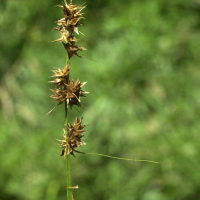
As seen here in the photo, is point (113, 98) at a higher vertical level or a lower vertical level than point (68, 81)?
higher

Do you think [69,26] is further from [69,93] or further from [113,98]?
[113,98]

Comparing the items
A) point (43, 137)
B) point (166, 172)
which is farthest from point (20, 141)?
point (166, 172)

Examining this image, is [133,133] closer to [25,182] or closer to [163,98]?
[163,98]

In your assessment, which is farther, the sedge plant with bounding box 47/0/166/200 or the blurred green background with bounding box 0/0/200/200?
the blurred green background with bounding box 0/0/200/200

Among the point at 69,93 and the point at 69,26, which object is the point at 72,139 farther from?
the point at 69,26

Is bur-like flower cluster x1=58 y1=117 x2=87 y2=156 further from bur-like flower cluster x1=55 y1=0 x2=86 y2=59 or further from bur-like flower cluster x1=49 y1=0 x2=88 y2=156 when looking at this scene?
bur-like flower cluster x1=55 y1=0 x2=86 y2=59

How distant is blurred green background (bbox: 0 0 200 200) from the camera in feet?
7.98

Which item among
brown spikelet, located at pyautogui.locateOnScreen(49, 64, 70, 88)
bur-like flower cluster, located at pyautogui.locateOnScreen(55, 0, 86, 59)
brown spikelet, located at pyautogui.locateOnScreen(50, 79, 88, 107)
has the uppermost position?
bur-like flower cluster, located at pyautogui.locateOnScreen(55, 0, 86, 59)

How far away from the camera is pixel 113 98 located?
2.75 m

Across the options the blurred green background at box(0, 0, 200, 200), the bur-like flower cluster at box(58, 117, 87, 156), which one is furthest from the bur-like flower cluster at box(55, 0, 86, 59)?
the blurred green background at box(0, 0, 200, 200)

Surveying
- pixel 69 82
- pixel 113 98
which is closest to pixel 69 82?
pixel 69 82

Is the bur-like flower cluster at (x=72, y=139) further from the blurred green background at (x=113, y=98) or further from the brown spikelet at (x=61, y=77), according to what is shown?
the blurred green background at (x=113, y=98)

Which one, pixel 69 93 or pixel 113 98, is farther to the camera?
pixel 113 98

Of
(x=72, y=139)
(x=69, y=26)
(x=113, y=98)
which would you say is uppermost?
(x=113, y=98)
